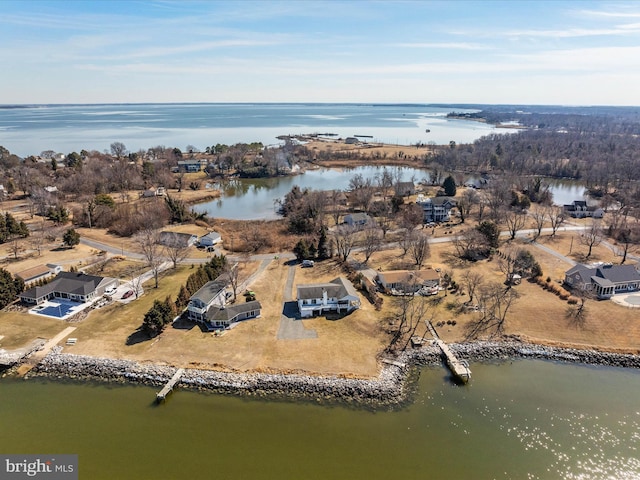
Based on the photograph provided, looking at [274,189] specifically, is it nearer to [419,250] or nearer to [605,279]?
[419,250]

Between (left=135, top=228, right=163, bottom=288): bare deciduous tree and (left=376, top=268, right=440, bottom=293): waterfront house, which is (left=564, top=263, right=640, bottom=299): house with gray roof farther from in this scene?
(left=135, top=228, right=163, bottom=288): bare deciduous tree

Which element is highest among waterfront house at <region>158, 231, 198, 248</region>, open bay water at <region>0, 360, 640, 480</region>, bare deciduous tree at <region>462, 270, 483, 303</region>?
waterfront house at <region>158, 231, 198, 248</region>

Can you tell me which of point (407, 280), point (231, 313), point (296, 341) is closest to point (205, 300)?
point (231, 313)

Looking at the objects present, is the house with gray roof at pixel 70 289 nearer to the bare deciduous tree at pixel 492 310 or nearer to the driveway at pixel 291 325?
the driveway at pixel 291 325

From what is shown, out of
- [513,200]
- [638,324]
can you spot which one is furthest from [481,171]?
[638,324]

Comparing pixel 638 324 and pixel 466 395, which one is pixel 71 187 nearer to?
pixel 466 395

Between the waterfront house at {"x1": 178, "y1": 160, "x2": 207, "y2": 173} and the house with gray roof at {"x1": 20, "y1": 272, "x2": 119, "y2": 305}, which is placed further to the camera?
the waterfront house at {"x1": 178, "y1": 160, "x2": 207, "y2": 173}

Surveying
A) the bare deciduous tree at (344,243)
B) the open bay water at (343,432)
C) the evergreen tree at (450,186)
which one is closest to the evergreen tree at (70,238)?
the open bay water at (343,432)

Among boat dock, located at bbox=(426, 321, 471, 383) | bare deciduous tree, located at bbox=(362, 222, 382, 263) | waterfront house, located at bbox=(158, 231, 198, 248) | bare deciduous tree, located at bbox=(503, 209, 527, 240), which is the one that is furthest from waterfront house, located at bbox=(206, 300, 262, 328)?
bare deciduous tree, located at bbox=(503, 209, 527, 240)
